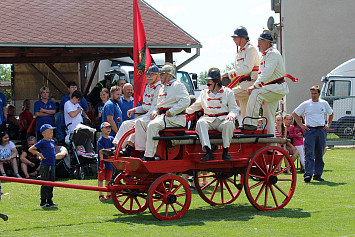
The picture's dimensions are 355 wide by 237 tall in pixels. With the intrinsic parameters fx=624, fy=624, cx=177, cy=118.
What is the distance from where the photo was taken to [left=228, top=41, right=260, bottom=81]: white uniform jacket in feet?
35.1

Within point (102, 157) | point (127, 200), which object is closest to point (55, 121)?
point (102, 157)

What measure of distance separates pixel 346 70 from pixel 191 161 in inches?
760

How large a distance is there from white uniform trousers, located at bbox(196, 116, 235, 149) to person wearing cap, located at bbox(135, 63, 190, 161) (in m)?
0.28

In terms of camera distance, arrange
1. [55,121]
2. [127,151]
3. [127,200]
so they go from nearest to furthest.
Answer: [127,151]
[127,200]
[55,121]

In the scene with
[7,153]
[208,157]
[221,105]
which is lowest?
[7,153]

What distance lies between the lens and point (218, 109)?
9867 millimetres

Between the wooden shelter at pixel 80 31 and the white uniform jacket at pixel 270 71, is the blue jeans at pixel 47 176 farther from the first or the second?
the wooden shelter at pixel 80 31

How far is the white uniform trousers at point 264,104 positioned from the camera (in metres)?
10.3

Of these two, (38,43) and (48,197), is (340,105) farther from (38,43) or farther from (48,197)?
(48,197)

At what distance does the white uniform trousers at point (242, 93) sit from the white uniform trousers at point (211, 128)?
136cm

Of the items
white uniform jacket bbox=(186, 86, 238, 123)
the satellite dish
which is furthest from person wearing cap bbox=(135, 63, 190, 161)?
the satellite dish

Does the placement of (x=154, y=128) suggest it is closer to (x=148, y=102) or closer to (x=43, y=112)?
(x=148, y=102)

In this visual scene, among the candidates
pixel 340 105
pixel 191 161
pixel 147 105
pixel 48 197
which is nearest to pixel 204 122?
pixel 191 161

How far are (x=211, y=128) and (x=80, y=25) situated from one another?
908cm
